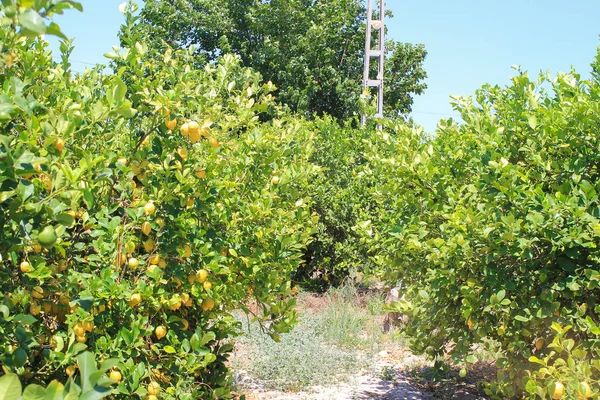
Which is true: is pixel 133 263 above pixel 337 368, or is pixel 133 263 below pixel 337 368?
above

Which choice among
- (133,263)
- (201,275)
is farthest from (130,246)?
(201,275)

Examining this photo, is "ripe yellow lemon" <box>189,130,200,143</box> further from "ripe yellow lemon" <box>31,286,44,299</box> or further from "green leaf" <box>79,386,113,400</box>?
"green leaf" <box>79,386,113,400</box>

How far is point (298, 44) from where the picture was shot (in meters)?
14.4

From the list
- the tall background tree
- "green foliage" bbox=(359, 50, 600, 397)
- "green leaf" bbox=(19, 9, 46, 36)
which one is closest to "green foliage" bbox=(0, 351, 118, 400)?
"green leaf" bbox=(19, 9, 46, 36)

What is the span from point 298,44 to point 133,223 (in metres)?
12.7

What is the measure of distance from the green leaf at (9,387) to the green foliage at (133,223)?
63 cm

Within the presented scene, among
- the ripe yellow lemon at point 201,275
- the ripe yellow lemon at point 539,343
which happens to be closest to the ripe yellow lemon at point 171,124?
the ripe yellow lemon at point 201,275

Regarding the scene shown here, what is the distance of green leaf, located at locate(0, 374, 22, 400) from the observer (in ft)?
2.96

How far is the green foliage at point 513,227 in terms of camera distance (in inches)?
106

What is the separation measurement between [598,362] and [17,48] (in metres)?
2.76

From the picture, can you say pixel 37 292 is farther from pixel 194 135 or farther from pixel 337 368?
pixel 337 368

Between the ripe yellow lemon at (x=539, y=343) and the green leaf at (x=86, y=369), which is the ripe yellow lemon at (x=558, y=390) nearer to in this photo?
the ripe yellow lemon at (x=539, y=343)

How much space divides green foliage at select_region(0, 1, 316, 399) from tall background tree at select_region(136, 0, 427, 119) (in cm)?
1099

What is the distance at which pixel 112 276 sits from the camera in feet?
7.21
